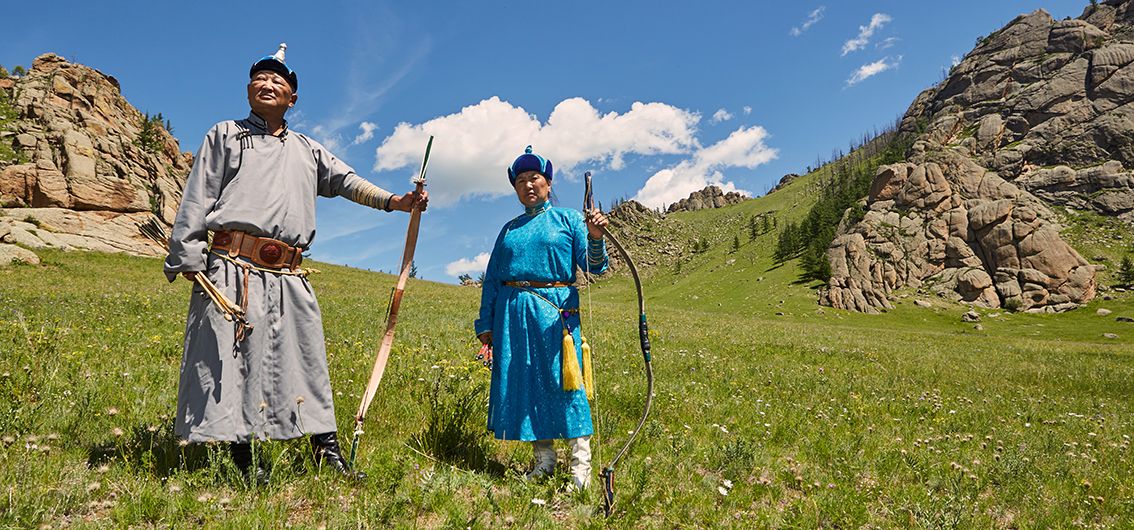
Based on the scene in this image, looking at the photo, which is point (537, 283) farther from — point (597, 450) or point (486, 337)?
point (597, 450)

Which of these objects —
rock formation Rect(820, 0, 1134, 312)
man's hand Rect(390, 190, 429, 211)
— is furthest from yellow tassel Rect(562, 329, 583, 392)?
rock formation Rect(820, 0, 1134, 312)

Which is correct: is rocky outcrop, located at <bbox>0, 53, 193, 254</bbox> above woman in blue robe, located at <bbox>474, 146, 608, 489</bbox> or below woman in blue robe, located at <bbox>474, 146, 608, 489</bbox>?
above

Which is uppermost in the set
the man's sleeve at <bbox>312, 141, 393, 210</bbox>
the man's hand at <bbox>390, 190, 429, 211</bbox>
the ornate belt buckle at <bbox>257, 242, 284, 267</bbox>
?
the man's sleeve at <bbox>312, 141, 393, 210</bbox>

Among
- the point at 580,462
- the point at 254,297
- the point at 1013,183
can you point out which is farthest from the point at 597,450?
the point at 1013,183

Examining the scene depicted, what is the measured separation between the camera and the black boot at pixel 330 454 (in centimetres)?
433

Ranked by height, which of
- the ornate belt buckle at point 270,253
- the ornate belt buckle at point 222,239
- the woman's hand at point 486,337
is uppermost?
the ornate belt buckle at point 222,239

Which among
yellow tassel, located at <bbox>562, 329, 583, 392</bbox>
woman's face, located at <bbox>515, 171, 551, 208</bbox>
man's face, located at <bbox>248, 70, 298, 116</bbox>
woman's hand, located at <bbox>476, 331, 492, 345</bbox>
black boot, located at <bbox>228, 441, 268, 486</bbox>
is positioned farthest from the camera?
woman's hand, located at <bbox>476, 331, 492, 345</bbox>

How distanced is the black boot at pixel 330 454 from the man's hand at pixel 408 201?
212 centimetres

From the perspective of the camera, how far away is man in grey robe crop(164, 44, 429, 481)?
400 cm

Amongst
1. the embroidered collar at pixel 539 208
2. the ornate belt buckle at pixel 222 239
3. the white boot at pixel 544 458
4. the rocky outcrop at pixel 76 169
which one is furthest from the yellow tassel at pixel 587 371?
the rocky outcrop at pixel 76 169

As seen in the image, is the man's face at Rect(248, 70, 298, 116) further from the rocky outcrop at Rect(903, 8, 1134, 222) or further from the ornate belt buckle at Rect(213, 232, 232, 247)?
the rocky outcrop at Rect(903, 8, 1134, 222)

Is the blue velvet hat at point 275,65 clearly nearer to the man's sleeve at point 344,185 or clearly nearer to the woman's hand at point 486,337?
the man's sleeve at point 344,185

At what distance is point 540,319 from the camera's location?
472 cm

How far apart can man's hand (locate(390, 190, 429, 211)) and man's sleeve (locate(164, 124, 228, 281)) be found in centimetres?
139
